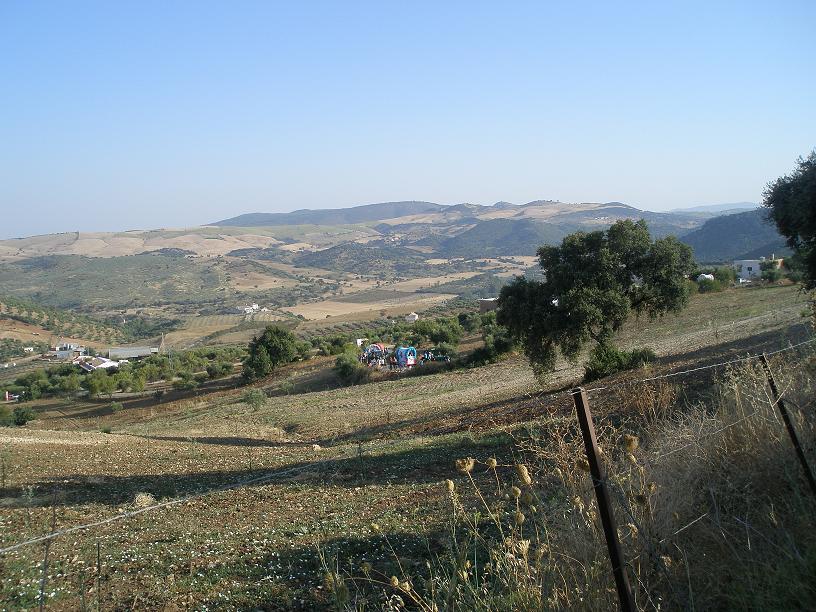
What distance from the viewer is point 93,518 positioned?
10555mm

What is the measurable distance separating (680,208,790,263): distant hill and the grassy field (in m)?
115

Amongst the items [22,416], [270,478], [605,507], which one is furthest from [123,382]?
[605,507]

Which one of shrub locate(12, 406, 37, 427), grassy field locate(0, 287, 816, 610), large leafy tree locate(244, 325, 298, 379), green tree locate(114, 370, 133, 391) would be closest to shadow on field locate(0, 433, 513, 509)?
grassy field locate(0, 287, 816, 610)

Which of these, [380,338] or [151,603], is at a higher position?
[151,603]

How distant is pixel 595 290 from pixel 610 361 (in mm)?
3733

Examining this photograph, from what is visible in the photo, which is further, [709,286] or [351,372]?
[709,286]

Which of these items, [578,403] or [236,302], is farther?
[236,302]

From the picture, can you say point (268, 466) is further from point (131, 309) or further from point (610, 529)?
point (131, 309)

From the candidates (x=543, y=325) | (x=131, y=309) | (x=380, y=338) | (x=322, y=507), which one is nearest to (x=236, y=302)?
(x=131, y=309)

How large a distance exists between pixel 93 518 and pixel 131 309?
6249 inches

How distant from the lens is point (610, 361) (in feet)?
82.0

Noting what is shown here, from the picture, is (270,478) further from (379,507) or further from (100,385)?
(100,385)

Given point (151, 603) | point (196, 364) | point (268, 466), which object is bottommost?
point (196, 364)

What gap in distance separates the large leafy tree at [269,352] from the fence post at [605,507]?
5546 cm
